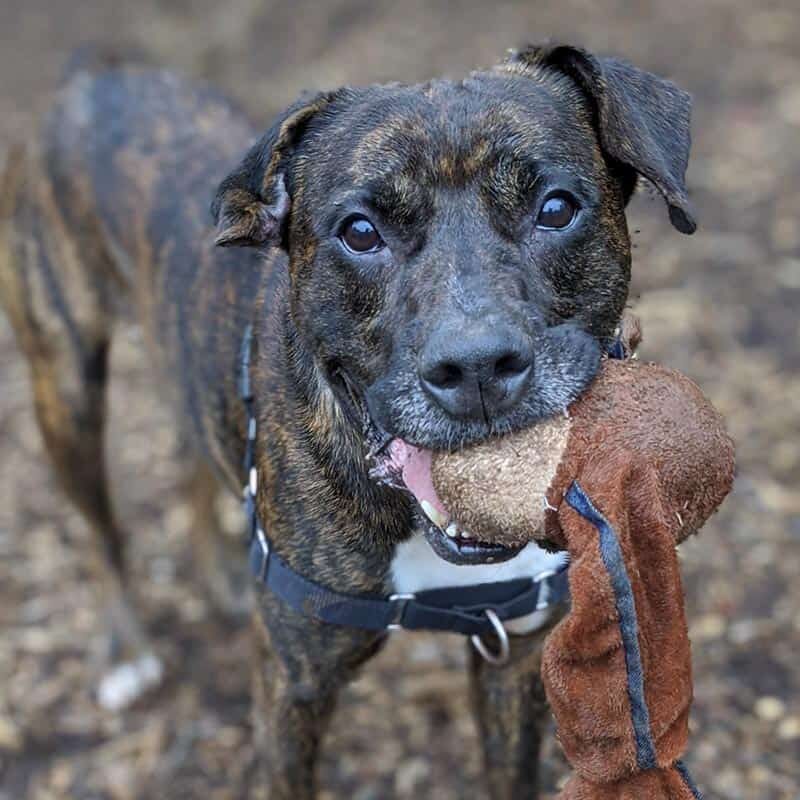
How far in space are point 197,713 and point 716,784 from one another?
1.77 meters

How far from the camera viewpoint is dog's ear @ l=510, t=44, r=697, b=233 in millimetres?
2668

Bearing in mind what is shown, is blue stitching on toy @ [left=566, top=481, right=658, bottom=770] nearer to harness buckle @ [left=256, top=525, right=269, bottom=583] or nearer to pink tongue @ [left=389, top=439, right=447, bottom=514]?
pink tongue @ [left=389, top=439, right=447, bottom=514]

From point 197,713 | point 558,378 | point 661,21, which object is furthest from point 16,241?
point 661,21

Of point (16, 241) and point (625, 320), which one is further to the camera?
point (16, 241)

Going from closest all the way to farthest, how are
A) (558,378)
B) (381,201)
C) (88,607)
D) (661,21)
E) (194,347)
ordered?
(558,378) → (381,201) → (194,347) → (88,607) → (661,21)

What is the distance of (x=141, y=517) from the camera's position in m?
5.49

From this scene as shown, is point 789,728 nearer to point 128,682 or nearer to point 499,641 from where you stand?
point 499,641

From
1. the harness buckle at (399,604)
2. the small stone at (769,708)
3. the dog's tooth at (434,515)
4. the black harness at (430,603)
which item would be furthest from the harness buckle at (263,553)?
the small stone at (769,708)

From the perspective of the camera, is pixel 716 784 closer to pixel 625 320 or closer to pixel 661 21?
pixel 625 320

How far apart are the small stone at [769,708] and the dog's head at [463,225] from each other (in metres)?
1.84

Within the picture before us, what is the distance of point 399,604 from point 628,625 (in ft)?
2.99

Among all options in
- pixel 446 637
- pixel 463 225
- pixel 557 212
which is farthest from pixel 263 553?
pixel 446 637

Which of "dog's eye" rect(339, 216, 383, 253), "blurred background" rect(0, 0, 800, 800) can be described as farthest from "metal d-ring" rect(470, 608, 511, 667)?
"dog's eye" rect(339, 216, 383, 253)

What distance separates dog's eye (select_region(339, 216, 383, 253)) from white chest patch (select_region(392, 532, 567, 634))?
685 mm
